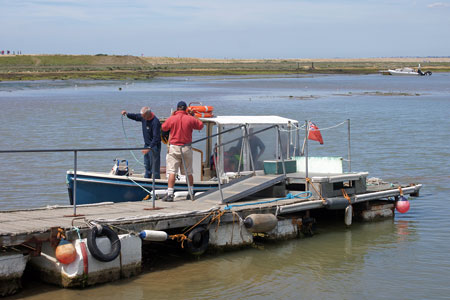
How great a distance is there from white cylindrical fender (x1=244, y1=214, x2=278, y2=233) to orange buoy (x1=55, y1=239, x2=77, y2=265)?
3.28m

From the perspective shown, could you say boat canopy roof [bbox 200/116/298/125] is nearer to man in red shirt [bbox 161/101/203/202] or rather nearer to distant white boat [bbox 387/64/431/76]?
man in red shirt [bbox 161/101/203/202]

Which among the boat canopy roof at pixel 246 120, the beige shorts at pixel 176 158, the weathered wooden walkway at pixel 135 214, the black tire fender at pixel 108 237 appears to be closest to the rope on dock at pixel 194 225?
the weathered wooden walkway at pixel 135 214

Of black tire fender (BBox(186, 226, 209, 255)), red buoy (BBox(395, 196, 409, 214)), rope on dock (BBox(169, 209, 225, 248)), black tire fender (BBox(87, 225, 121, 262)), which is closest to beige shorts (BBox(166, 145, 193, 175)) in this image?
rope on dock (BBox(169, 209, 225, 248))

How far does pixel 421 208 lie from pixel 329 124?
17482 mm

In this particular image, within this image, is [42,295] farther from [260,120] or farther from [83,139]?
[83,139]

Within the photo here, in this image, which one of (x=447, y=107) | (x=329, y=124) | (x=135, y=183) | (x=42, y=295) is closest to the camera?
(x=42, y=295)

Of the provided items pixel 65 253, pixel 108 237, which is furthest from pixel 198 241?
pixel 65 253

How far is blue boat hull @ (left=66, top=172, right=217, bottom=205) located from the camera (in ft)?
43.0

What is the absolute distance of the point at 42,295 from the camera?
913 centimetres

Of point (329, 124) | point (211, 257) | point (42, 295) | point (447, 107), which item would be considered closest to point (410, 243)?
point (211, 257)

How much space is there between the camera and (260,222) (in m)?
11.3

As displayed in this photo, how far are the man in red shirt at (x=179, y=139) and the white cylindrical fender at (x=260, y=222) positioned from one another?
1.58m

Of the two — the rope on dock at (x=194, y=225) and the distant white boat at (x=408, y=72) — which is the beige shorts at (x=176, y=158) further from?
the distant white boat at (x=408, y=72)

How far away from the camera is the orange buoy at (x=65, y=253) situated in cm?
896
